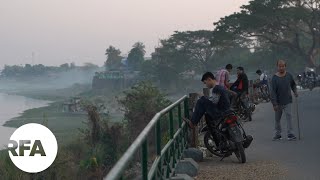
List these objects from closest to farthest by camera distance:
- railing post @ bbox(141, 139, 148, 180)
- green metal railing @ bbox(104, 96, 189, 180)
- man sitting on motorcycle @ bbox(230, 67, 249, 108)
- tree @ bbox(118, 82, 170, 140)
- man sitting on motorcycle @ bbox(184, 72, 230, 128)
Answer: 1. green metal railing @ bbox(104, 96, 189, 180)
2. railing post @ bbox(141, 139, 148, 180)
3. man sitting on motorcycle @ bbox(184, 72, 230, 128)
4. man sitting on motorcycle @ bbox(230, 67, 249, 108)
5. tree @ bbox(118, 82, 170, 140)

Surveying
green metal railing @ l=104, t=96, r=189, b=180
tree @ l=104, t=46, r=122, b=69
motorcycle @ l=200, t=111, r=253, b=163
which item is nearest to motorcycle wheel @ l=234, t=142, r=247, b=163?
motorcycle @ l=200, t=111, r=253, b=163

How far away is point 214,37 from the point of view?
51.2 metres

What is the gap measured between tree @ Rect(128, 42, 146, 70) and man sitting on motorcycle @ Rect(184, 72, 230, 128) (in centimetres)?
11343

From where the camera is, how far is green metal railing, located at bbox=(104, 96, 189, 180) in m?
2.86

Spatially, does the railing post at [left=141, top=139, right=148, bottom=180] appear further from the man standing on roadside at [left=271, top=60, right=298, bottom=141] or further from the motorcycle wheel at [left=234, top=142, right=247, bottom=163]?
the man standing on roadside at [left=271, top=60, right=298, bottom=141]

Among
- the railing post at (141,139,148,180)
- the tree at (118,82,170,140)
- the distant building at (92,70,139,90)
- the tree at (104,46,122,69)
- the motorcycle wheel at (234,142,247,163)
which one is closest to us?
the railing post at (141,139,148,180)

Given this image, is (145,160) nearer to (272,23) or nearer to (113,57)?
(272,23)

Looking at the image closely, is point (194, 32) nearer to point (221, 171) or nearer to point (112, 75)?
point (112, 75)

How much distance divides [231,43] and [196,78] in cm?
4647

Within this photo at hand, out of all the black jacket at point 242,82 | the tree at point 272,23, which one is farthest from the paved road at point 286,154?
the tree at point 272,23

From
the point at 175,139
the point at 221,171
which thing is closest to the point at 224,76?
the point at 221,171

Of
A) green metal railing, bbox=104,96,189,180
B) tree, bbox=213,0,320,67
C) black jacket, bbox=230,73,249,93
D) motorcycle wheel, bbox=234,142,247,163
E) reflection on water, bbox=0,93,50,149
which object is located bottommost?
reflection on water, bbox=0,93,50,149

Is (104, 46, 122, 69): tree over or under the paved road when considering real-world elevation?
over

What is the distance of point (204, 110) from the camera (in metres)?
8.23
